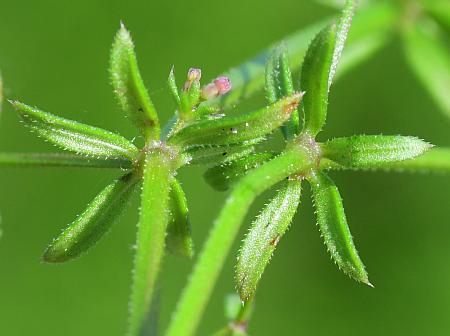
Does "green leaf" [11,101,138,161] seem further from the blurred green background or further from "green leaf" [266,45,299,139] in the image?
the blurred green background

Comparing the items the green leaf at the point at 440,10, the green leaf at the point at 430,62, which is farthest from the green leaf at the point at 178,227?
the green leaf at the point at 440,10

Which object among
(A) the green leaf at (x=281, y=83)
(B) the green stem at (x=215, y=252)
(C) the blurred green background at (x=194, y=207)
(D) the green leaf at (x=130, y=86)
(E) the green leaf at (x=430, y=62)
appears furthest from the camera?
(C) the blurred green background at (x=194, y=207)

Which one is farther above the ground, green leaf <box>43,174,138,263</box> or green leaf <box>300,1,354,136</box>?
green leaf <box>300,1,354,136</box>

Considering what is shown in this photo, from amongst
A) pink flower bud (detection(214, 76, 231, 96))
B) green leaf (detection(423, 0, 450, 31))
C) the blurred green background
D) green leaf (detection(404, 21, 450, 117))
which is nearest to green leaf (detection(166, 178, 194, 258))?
pink flower bud (detection(214, 76, 231, 96))

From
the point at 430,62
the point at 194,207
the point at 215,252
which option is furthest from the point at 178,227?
the point at 194,207

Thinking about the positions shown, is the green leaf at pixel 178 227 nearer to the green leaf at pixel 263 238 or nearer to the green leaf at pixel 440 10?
the green leaf at pixel 263 238

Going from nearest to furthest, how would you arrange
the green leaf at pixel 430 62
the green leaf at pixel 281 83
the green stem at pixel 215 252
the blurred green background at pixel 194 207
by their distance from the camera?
the green stem at pixel 215 252 → the green leaf at pixel 281 83 → the green leaf at pixel 430 62 → the blurred green background at pixel 194 207
